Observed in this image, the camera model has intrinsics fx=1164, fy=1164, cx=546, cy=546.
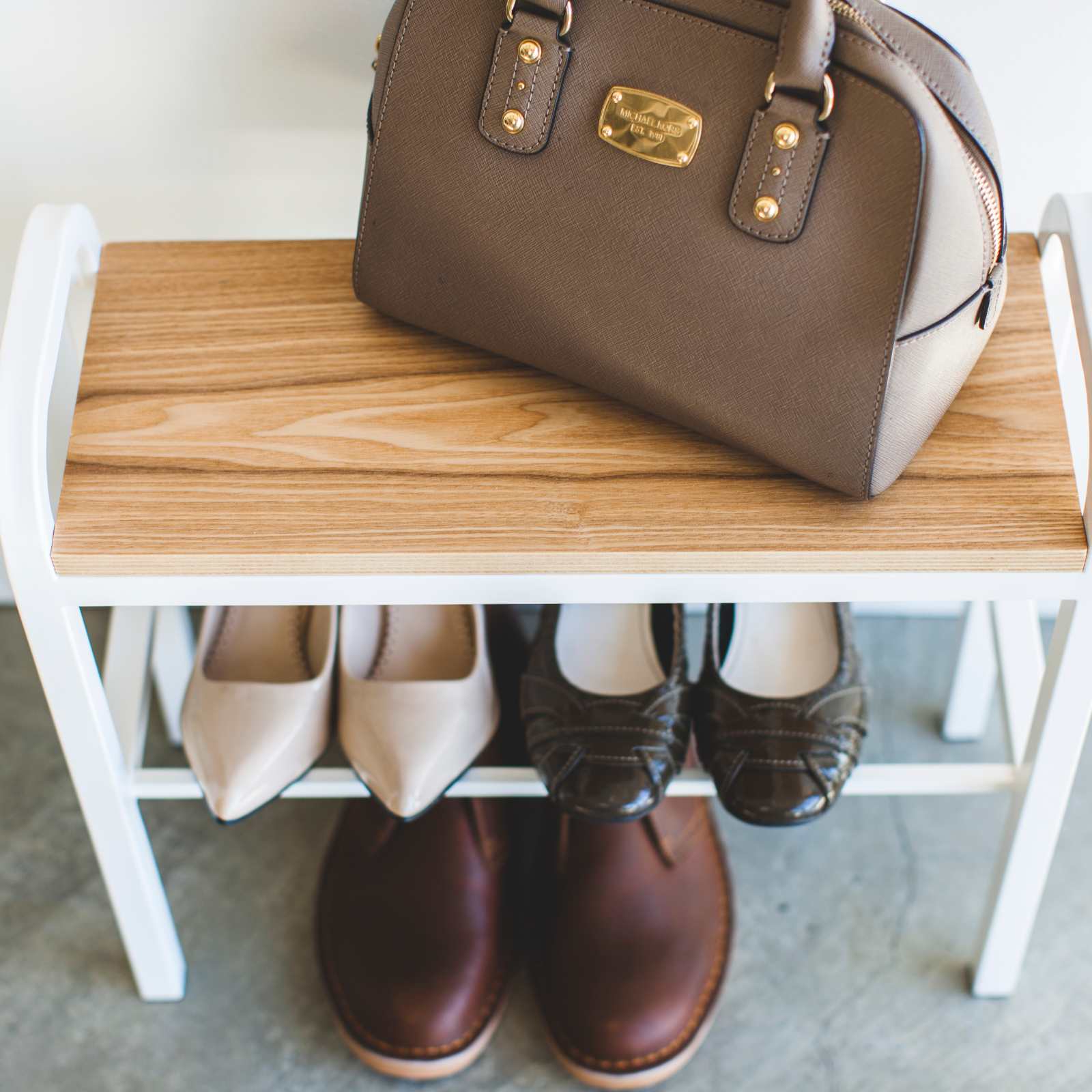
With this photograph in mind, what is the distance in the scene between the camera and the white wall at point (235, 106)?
2.60 ft

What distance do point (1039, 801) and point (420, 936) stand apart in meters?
0.47

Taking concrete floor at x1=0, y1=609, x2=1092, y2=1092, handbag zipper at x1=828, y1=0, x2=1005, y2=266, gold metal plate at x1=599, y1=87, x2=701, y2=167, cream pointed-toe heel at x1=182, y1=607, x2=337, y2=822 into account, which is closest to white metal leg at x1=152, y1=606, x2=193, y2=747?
concrete floor at x1=0, y1=609, x2=1092, y2=1092

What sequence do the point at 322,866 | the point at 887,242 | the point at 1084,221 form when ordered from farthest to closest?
the point at 322,866, the point at 1084,221, the point at 887,242

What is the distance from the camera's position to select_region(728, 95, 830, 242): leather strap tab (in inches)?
22.6

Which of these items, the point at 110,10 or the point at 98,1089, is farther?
the point at 98,1089

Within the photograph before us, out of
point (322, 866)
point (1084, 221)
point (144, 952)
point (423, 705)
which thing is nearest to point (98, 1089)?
point (144, 952)

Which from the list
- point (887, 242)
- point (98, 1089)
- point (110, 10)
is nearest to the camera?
point (887, 242)

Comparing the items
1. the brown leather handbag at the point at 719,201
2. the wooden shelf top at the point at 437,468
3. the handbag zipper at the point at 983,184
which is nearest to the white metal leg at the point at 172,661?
the wooden shelf top at the point at 437,468

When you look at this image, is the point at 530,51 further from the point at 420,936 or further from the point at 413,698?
the point at 420,936

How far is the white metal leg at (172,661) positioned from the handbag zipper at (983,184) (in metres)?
0.71

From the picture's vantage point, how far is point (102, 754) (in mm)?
757

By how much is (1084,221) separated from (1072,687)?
11.1 inches

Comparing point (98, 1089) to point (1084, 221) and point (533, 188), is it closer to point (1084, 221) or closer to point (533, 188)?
point (533, 188)

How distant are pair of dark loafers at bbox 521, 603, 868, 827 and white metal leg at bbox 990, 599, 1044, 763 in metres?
0.16
